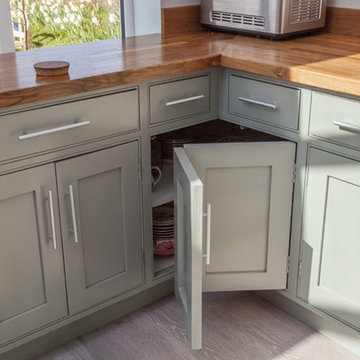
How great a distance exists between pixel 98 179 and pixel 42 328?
1.63 ft

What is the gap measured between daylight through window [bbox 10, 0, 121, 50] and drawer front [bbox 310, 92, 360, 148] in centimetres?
106

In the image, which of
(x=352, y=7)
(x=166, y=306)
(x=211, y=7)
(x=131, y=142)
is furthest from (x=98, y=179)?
(x=352, y=7)

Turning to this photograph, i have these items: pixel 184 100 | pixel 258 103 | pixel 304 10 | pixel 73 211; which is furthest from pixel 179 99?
pixel 304 10

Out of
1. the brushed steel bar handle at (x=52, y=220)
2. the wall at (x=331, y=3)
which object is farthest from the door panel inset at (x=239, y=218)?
the wall at (x=331, y=3)

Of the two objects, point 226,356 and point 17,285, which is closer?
point 17,285

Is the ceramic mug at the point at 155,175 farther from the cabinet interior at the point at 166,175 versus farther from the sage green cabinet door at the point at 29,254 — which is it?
the sage green cabinet door at the point at 29,254

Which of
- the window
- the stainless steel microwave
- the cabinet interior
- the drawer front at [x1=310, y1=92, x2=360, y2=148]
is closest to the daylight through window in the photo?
the window

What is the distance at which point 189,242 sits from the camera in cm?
154

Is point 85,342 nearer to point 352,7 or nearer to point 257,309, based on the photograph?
point 257,309

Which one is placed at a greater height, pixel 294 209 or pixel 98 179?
pixel 98 179

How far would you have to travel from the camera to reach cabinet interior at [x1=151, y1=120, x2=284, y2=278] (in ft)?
6.51

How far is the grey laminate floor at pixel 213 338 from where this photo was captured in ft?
5.91

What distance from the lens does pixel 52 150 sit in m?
1.55

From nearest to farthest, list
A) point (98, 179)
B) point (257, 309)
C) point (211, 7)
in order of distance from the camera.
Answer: point (98, 179)
point (257, 309)
point (211, 7)
